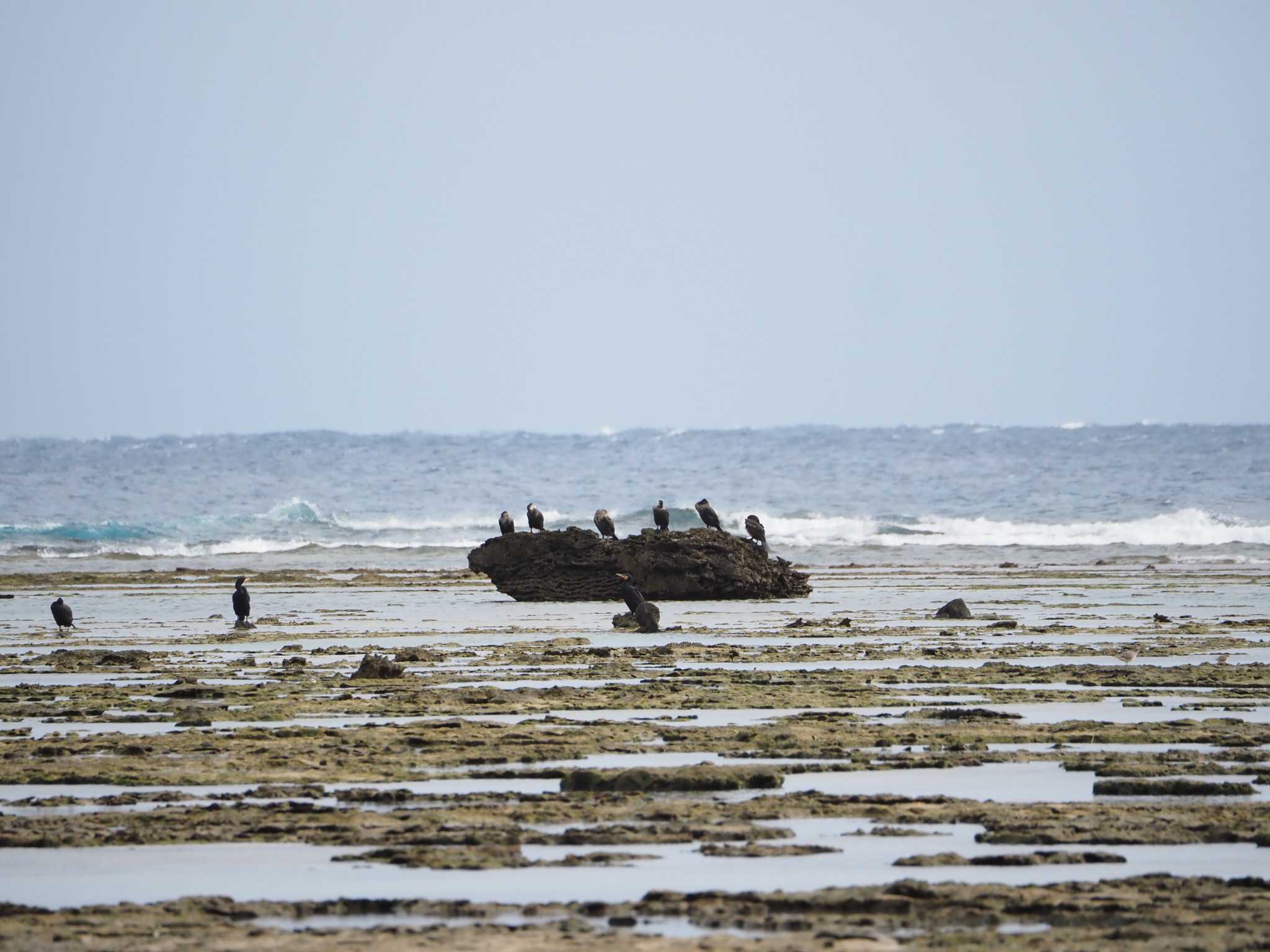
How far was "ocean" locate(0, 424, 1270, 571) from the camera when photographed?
47938 mm

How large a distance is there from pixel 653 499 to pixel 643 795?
5975 cm

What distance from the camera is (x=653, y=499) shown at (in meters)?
68.6

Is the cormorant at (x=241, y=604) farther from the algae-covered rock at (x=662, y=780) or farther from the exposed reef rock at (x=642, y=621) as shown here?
the algae-covered rock at (x=662, y=780)

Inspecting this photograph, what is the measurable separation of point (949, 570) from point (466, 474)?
50.7m

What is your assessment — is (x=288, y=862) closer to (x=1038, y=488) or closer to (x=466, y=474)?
(x=1038, y=488)

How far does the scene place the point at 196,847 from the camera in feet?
25.5

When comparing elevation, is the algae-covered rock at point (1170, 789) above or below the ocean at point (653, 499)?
below

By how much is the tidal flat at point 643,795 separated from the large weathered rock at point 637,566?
22.2 feet

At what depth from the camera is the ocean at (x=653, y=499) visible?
4794cm

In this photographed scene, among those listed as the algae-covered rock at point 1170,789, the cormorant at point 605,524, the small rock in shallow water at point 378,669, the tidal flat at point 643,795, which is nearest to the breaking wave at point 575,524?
the cormorant at point 605,524

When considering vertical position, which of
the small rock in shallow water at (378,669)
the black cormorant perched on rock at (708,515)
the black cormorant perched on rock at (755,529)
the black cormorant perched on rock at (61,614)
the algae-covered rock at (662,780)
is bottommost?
the algae-covered rock at (662,780)

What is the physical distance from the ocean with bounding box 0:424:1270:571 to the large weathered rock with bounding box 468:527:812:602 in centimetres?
1589

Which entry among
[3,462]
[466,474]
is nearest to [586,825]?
[466,474]

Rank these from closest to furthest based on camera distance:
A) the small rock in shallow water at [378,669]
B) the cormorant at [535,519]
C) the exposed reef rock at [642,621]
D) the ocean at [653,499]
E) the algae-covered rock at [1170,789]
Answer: the algae-covered rock at [1170,789] → the small rock in shallow water at [378,669] → the exposed reef rock at [642,621] → the cormorant at [535,519] → the ocean at [653,499]
